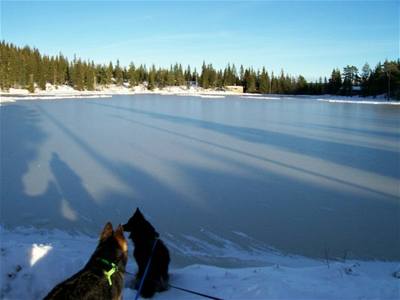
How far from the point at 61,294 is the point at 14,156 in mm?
10020

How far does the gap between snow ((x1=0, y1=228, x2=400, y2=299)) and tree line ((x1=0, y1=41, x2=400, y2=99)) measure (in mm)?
65088

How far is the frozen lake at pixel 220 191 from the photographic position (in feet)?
19.6

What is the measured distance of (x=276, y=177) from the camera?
936 cm

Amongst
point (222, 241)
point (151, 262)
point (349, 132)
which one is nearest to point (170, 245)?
point (222, 241)

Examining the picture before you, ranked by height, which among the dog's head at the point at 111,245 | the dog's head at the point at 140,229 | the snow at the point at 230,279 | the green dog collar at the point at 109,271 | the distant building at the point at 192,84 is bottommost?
the snow at the point at 230,279

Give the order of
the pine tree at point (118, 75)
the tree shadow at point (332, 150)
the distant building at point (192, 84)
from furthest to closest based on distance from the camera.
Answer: the distant building at point (192, 84), the pine tree at point (118, 75), the tree shadow at point (332, 150)

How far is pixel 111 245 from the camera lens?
3137mm

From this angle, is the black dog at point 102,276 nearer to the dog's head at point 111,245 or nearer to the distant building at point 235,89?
the dog's head at point 111,245

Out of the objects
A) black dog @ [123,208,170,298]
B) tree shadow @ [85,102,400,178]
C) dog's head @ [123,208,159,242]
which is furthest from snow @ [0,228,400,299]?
tree shadow @ [85,102,400,178]

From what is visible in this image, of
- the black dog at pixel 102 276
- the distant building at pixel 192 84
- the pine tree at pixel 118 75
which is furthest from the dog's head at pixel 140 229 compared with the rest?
the distant building at pixel 192 84

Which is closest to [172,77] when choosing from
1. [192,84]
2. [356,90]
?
[192,84]

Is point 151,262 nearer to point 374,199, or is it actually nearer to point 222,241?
point 222,241

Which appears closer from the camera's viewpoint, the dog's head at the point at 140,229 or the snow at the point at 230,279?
the snow at the point at 230,279

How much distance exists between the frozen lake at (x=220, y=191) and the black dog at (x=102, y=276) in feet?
7.74
